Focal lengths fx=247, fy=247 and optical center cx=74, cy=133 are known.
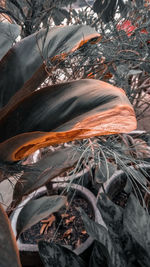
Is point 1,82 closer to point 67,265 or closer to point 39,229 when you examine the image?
point 67,265

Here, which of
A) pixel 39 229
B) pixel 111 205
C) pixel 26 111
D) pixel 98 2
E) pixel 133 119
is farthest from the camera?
pixel 98 2

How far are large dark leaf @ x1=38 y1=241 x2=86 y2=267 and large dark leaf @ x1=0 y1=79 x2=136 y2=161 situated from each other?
0.29 meters

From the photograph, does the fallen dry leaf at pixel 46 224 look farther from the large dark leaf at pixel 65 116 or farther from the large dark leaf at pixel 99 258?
the large dark leaf at pixel 65 116

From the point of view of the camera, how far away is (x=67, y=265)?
547mm

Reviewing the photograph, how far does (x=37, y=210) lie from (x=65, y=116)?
1.22 ft

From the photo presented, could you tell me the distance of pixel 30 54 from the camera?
1.48 feet

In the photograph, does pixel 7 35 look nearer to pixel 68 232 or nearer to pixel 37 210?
pixel 37 210

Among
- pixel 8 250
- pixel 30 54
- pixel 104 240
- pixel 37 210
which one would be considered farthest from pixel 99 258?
pixel 30 54

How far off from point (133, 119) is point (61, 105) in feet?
0.36

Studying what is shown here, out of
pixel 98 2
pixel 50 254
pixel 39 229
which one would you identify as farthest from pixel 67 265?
pixel 98 2

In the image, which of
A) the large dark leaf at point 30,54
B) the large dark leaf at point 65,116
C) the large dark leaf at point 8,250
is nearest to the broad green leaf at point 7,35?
the large dark leaf at point 30,54

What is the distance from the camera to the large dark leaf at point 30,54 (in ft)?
1.41

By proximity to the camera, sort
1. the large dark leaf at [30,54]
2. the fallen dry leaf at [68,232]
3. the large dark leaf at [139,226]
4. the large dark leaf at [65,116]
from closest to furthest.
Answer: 1. the large dark leaf at [65,116]
2. the large dark leaf at [30,54]
3. the large dark leaf at [139,226]
4. the fallen dry leaf at [68,232]

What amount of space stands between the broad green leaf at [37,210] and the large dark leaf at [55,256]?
0.22 feet
